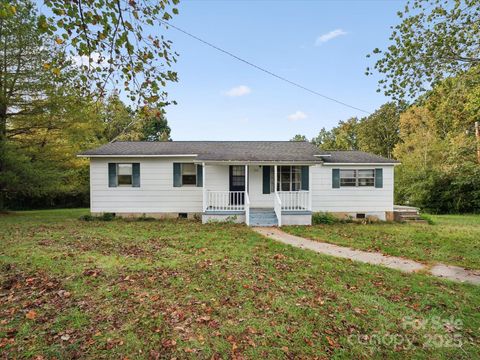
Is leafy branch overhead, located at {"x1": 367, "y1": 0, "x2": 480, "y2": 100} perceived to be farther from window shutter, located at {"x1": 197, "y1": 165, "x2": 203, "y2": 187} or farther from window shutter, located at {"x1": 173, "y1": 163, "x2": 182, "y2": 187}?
window shutter, located at {"x1": 173, "y1": 163, "x2": 182, "y2": 187}

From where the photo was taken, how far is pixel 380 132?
105ft

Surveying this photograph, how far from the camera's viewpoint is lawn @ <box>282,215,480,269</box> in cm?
666

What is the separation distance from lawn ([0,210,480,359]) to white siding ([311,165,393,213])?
6.31 m

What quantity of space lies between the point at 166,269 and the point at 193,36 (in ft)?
22.3

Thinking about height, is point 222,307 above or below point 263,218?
below

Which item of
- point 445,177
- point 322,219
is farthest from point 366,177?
point 445,177

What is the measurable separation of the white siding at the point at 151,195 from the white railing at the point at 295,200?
4037 mm

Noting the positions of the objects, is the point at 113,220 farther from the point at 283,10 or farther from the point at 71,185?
the point at 283,10

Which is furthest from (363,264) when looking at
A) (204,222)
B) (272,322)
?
(204,222)

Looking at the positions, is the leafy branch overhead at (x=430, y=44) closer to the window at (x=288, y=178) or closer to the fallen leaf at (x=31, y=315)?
the window at (x=288, y=178)

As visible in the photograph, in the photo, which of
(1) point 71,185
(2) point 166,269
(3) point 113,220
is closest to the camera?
(2) point 166,269

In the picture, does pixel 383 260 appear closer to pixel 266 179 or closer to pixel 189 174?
pixel 266 179

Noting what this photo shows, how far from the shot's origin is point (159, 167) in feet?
40.6

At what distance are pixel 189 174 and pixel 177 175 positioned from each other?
573mm
